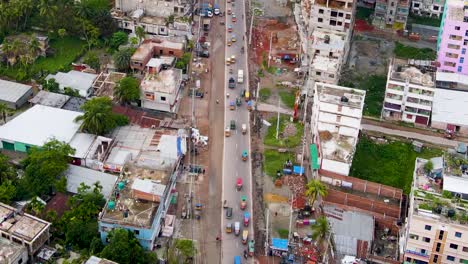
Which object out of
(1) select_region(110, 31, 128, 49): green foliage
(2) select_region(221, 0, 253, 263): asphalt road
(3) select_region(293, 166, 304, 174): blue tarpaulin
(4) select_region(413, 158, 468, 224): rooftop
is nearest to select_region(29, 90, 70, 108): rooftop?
(1) select_region(110, 31, 128, 49): green foliage

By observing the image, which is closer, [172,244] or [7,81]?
[172,244]

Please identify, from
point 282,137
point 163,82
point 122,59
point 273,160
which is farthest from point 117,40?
point 273,160

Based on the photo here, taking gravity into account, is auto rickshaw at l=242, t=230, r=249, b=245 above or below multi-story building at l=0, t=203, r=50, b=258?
below

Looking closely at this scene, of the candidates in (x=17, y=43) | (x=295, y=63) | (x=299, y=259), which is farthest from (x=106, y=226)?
(x=295, y=63)

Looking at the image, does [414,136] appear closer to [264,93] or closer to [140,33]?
[264,93]

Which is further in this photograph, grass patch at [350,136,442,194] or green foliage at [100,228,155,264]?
grass patch at [350,136,442,194]

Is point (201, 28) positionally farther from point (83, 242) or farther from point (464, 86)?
point (83, 242)

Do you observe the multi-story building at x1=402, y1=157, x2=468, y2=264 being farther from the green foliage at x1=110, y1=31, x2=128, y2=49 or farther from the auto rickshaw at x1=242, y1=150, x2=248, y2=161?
the green foliage at x1=110, y1=31, x2=128, y2=49
